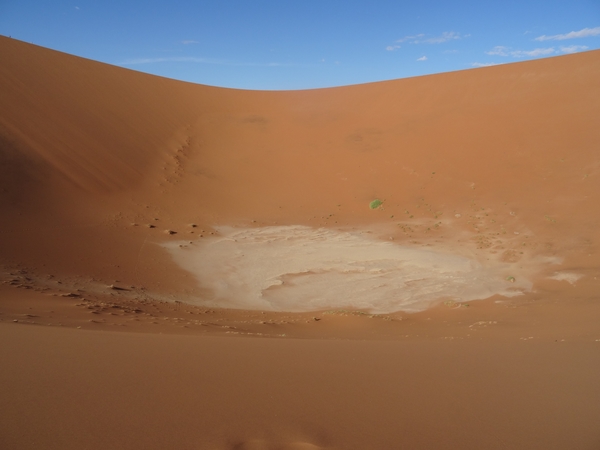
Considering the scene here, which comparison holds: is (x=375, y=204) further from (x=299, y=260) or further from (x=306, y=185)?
(x=299, y=260)

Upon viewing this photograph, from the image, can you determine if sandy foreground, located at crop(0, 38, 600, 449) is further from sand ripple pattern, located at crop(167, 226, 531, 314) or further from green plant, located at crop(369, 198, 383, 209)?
green plant, located at crop(369, 198, 383, 209)

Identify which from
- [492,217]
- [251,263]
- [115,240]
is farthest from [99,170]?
[492,217]

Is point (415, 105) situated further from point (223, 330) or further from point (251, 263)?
point (223, 330)

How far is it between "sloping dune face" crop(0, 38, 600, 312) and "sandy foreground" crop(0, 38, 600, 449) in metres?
0.11

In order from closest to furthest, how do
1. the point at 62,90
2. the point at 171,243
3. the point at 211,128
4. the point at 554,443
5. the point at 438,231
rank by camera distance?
1. the point at 554,443
2. the point at 171,243
3. the point at 438,231
4. the point at 62,90
5. the point at 211,128

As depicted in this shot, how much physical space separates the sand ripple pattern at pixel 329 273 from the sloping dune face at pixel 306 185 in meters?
0.07

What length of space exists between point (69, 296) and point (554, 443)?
8.14m

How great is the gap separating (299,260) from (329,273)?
132 cm

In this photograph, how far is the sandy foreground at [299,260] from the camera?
303cm

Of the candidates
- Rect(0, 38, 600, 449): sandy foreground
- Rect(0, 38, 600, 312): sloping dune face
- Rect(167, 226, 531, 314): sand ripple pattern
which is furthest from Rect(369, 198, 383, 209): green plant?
Rect(167, 226, 531, 314): sand ripple pattern

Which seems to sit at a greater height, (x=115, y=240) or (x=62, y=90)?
(x=62, y=90)

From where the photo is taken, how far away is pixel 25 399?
2852 mm

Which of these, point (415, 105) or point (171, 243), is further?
point (415, 105)

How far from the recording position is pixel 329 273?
40.1 ft
